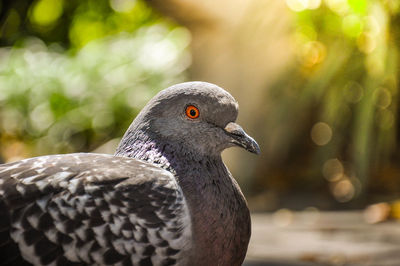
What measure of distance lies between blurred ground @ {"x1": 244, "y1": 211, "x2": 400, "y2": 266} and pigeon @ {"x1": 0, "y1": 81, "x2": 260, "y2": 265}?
1.86 metres

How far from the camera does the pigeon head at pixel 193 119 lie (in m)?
2.41

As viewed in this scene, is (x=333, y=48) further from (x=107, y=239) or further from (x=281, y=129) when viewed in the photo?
(x=107, y=239)

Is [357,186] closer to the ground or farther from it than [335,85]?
closer to the ground

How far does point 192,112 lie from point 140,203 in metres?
0.42

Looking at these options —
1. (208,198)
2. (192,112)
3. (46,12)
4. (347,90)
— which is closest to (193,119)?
(192,112)

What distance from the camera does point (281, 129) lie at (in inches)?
281

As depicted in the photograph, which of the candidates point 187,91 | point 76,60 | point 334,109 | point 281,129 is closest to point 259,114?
point 281,129

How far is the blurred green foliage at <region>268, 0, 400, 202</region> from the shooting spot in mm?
6340

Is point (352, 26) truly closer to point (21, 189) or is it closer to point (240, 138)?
point (240, 138)

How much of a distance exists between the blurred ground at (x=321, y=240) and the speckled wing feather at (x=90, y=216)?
2001mm

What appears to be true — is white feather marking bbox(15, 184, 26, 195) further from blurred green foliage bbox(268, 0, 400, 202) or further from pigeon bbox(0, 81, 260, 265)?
blurred green foliage bbox(268, 0, 400, 202)

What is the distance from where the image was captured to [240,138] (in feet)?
8.02

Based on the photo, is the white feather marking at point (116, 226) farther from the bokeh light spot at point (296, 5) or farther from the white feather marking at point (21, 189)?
the bokeh light spot at point (296, 5)

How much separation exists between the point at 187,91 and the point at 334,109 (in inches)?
178
